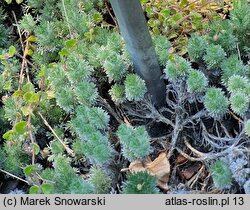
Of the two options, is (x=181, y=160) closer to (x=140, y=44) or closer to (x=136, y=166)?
(x=136, y=166)

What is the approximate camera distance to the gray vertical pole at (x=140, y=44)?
1.38 m

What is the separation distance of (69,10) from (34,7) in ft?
0.77

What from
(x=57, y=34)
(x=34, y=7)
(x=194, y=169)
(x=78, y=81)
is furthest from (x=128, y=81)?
(x=34, y=7)

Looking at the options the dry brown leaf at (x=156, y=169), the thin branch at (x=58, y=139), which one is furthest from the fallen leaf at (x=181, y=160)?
the thin branch at (x=58, y=139)

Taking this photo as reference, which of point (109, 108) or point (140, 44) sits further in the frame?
point (109, 108)

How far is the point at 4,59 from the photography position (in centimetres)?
182

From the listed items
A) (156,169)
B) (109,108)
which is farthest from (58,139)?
(156,169)

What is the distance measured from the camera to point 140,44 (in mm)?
1484

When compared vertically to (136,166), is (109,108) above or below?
above

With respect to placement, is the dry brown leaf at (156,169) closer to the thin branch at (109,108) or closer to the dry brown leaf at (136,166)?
the dry brown leaf at (136,166)

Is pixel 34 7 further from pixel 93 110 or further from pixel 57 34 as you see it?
pixel 93 110

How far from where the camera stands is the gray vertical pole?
138cm

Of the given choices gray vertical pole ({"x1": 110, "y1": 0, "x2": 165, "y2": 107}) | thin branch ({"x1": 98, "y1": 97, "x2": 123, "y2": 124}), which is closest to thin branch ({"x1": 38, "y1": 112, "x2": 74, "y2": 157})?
thin branch ({"x1": 98, "y1": 97, "x2": 123, "y2": 124})

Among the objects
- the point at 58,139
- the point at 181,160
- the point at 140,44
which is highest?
the point at 140,44
